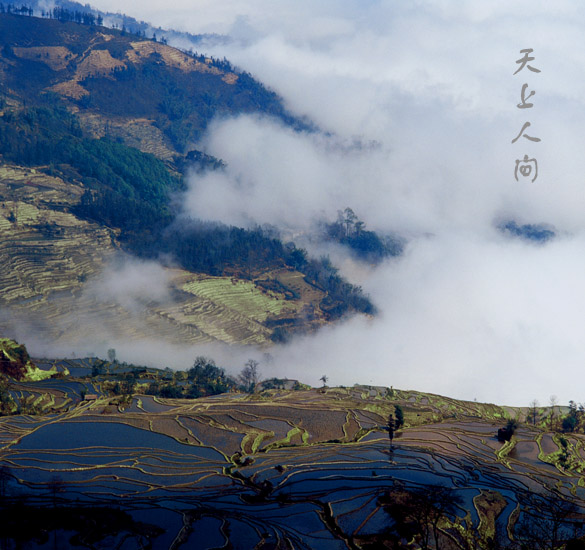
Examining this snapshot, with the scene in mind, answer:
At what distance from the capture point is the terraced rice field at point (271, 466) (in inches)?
1044

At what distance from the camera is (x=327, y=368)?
89625mm

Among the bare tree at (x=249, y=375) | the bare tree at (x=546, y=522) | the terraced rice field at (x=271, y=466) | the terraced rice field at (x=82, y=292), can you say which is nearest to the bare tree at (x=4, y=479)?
the terraced rice field at (x=271, y=466)

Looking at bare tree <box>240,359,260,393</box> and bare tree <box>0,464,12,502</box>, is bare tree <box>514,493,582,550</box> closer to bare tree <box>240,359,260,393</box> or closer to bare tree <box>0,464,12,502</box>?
bare tree <box>0,464,12,502</box>

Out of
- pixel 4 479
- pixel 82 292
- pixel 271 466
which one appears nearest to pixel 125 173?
pixel 82 292

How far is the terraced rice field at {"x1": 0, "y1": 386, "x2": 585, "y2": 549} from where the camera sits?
26.5 meters

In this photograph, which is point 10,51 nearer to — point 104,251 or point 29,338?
point 104,251

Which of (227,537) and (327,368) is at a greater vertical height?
(327,368)

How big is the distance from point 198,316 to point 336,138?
10668cm

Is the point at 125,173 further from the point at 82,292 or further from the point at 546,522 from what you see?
the point at 546,522

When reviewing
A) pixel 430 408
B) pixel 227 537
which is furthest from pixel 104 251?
pixel 227 537

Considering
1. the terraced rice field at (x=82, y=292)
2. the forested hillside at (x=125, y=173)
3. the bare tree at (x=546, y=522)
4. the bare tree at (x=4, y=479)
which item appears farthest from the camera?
the forested hillside at (x=125, y=173)

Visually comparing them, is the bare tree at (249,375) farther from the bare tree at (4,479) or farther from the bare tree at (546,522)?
the bare tree at (546,522)

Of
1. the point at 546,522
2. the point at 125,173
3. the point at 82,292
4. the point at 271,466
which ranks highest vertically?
the point at 125,173

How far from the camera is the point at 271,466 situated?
32.7m
